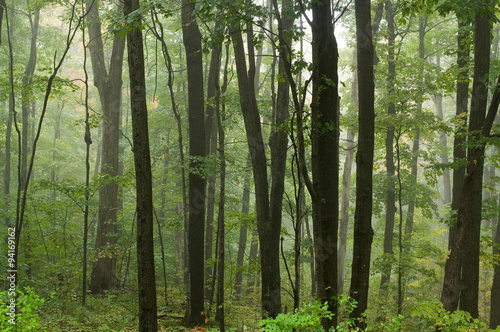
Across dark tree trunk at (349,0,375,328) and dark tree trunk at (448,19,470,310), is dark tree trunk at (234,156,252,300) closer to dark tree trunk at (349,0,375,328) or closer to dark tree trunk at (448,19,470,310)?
dark tree trunk at (448,19,470,310)

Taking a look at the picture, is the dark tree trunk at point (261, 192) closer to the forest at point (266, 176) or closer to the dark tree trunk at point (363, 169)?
the forest at point (266, 176)

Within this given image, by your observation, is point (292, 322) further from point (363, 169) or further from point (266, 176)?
point (266, 176)

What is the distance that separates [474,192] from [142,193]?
266 inches

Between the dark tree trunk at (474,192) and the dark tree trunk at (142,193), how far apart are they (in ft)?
15.6

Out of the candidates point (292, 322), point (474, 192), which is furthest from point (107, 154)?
point (292, 322)

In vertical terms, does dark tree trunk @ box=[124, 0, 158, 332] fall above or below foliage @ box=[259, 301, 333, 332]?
above

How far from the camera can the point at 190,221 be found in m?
9.13

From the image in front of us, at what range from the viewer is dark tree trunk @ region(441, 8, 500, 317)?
6.41 metres

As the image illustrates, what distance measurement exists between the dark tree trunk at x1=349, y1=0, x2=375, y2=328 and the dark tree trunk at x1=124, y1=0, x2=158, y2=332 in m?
3.01

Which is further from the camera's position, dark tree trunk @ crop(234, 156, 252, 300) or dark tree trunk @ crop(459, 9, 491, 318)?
dark tree trunk @ crop(234, 156, 252, 300)

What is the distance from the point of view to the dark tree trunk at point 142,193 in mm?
5479

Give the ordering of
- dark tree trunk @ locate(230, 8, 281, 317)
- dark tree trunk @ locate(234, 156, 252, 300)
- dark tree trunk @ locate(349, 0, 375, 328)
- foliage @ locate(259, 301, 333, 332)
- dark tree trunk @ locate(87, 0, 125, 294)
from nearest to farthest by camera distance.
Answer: foliage @ locate(259, 301, 333, 332) < dark tree trunk @ locate(349, 0, 375, 328) < dark tree trunk @ locate(230, 8, 281, 317) < dark tree trunk @ locate(87, 0, 125, 294) < dark tree trunk @ locate(234, 156, 252, 300)

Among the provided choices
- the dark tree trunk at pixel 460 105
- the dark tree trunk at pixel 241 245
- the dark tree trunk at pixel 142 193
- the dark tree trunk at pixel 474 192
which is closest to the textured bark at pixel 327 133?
the dark tree trunk at pixel 474 192

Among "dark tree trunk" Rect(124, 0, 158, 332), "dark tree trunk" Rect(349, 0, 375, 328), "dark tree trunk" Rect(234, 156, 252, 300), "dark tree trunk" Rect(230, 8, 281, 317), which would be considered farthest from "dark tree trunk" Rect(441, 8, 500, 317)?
"dark tree trunk" Rect(234, 156, 252, 300)
